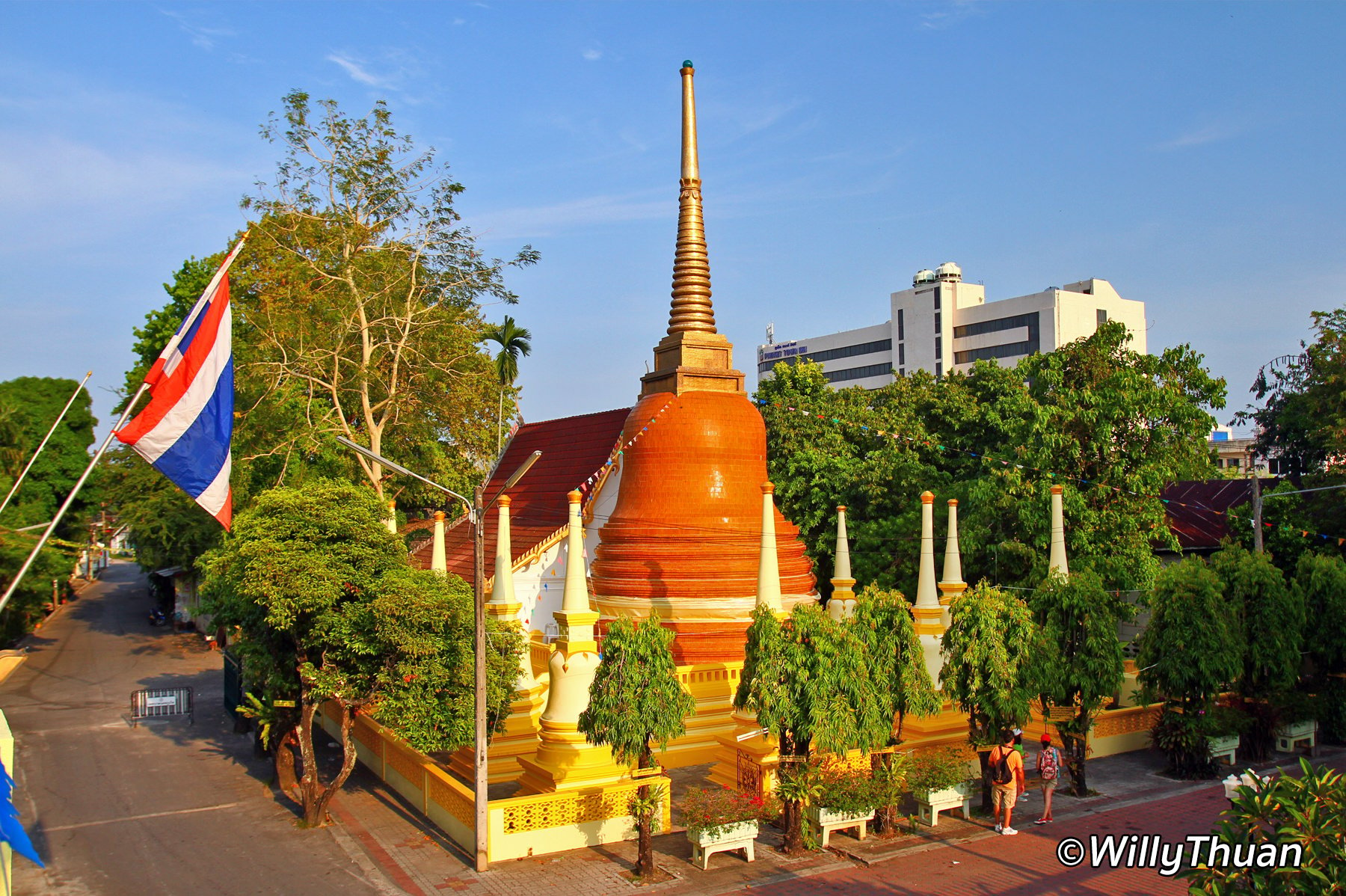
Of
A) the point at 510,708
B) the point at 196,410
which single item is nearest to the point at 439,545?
the point at 510,708

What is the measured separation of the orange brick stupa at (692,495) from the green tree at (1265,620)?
29.3 ft

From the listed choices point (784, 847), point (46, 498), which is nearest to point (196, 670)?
point (46, 498)

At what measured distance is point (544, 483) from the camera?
28031mm

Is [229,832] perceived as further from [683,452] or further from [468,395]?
[468,395]

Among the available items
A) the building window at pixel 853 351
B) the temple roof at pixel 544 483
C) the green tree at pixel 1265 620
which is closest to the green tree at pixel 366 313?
the temple roof at pixel 544 483

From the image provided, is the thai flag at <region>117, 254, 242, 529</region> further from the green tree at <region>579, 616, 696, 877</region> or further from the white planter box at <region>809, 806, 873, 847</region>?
the white planter box at <region>809, 806, 873, 847</region>

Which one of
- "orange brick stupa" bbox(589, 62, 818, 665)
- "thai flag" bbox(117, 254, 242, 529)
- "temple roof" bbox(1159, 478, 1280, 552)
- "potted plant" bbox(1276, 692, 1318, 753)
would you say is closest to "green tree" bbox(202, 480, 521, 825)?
"thai flag" bbox(117, 254, 242, 529)

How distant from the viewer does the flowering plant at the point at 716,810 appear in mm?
13180

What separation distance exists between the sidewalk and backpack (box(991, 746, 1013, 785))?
0.82 meters

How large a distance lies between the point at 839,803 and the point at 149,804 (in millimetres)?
11633

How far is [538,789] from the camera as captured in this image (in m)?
15.0

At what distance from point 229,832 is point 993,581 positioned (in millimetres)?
17721

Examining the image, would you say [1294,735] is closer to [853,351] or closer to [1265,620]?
[1265,620]

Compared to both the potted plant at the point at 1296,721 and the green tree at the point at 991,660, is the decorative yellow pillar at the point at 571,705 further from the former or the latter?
the potted plant at the point at 1296,721
